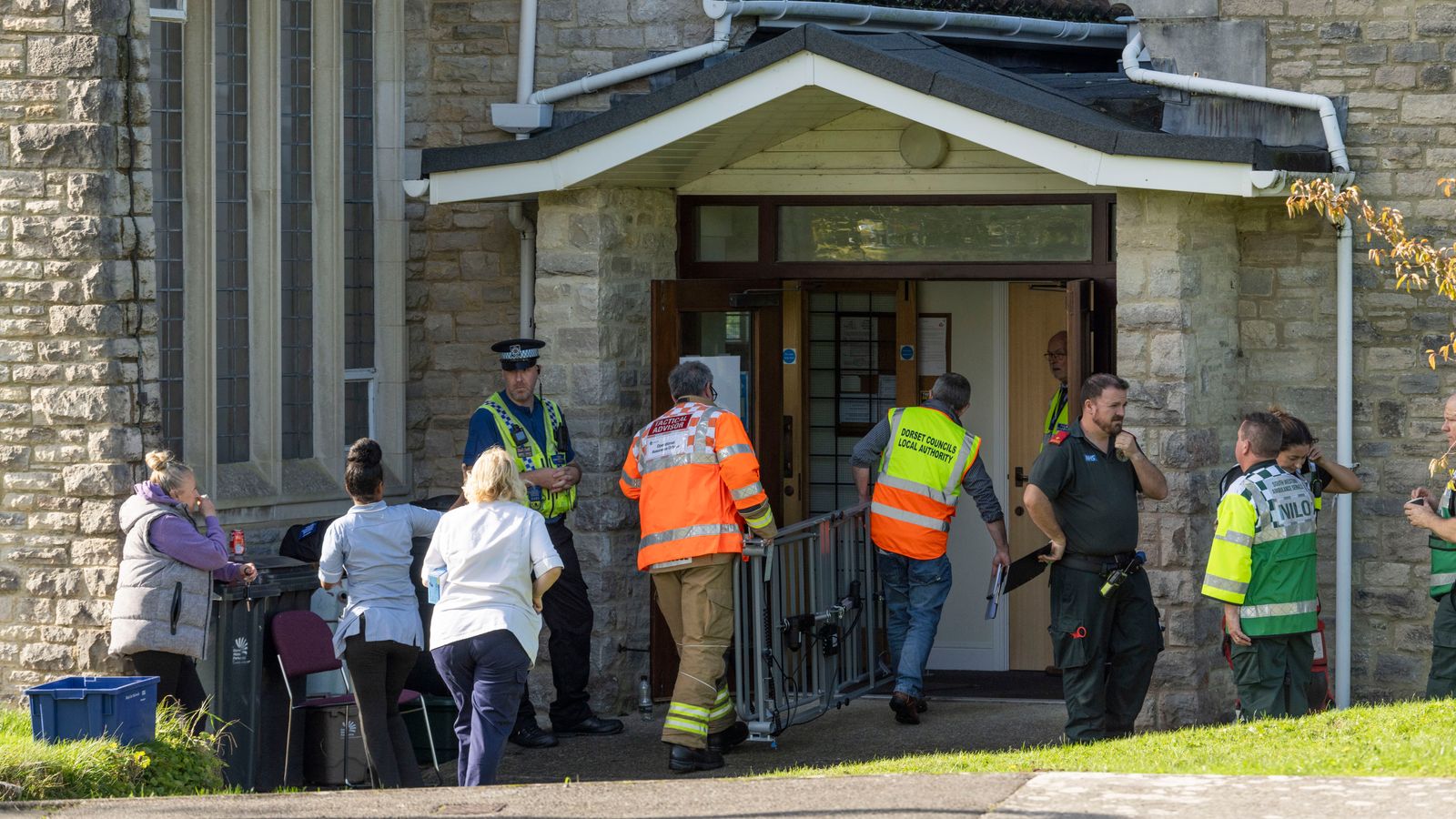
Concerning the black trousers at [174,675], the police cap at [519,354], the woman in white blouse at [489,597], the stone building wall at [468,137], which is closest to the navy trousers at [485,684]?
the woman in white blouse at [489,597]

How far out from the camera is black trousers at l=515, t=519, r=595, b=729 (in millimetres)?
10016

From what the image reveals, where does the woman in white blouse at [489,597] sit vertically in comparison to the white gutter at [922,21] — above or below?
below

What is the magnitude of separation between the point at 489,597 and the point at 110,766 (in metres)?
1.77

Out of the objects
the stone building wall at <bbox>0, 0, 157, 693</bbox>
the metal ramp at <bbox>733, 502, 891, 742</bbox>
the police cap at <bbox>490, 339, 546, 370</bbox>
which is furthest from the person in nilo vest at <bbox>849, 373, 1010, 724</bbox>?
the stone building wall at <bbox>0, 0, 157, 693</bbox>

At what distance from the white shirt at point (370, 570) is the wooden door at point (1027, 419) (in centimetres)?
484

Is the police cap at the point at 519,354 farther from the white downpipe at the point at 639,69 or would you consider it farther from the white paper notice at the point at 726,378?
the white downpipe at the point at 639,69

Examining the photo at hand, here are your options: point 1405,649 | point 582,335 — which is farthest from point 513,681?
point 1405,649

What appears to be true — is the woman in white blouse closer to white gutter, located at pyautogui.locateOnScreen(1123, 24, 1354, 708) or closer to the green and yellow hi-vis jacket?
the green and yellow hi-vis jacket

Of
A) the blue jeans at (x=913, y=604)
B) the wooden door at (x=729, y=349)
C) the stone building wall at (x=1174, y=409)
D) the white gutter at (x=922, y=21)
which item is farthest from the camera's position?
the white gutter at (x=922, y=21)

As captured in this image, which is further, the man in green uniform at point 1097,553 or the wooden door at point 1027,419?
the wooden door at point 1027,419

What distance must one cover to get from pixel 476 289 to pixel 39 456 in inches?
118

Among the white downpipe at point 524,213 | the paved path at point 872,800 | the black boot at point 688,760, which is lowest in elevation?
the black boot at point 688,760

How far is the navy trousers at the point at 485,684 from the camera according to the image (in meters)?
7.76

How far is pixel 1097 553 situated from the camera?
865 centimetres
